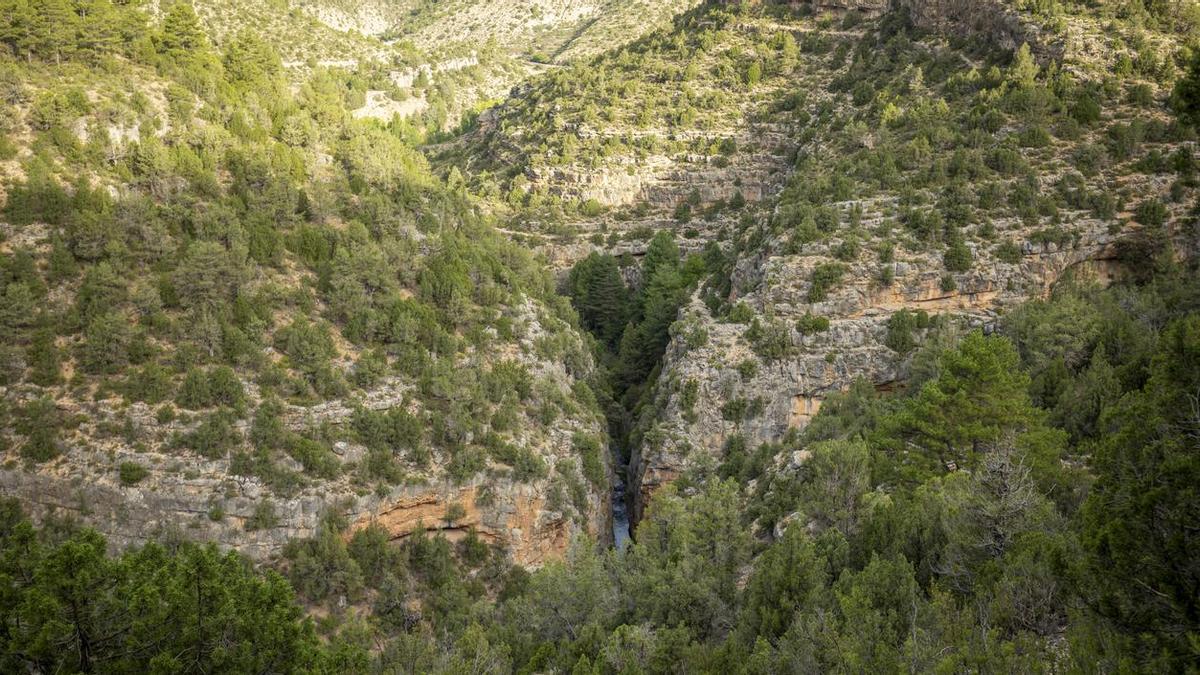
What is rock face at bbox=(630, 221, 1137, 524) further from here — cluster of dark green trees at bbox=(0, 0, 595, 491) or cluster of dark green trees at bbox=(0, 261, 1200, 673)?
cluster of dark green trees at bbox=(0, 261, 1200, 673)

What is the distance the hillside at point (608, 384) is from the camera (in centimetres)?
1291

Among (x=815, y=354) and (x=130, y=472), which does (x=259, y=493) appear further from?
(x=815, y=354)

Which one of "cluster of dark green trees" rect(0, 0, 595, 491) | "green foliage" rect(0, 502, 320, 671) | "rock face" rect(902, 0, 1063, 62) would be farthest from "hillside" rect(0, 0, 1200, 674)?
"rock face" rect(902, 0, 1063, 62)

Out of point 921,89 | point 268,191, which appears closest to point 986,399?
point 268,191

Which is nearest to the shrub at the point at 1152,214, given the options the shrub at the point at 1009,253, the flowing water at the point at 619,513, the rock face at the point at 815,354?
the rock face at the point at 815,354

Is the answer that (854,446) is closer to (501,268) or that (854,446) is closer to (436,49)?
A: (501,268)

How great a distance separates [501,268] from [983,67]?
35734 millimetres

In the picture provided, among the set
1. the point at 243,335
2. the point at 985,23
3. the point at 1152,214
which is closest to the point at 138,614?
the point at 243,335

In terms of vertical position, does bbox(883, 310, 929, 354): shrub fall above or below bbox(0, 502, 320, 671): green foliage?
below

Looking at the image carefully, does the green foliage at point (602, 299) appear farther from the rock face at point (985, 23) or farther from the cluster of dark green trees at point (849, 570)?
the rock face at point (985, 23)

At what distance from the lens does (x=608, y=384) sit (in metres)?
52.4

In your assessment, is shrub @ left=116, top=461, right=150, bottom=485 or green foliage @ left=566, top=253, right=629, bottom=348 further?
green foliage @ left=566, top=253, right=629, bottom=348

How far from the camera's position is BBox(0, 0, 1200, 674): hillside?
12906 millimetres

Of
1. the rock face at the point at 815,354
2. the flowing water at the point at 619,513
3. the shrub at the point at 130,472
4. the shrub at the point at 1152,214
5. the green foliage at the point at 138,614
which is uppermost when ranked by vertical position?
the green foliage at the point at 138,614
